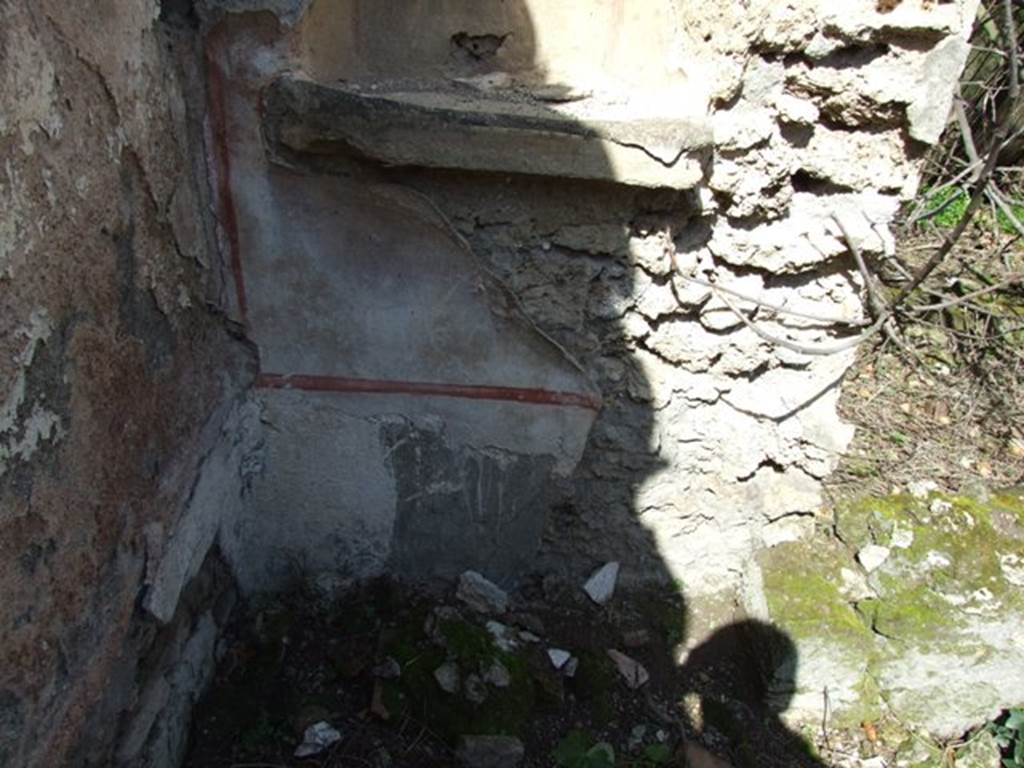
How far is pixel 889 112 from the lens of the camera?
200 cm

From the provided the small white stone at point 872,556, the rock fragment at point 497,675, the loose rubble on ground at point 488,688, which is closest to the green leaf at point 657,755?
the loose rubble on ground at point 488,688

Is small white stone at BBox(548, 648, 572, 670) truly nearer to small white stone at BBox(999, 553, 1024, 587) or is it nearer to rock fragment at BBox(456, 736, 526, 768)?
rock fragment at BBox(456, 736, 526, 768)

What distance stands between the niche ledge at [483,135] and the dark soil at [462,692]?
1300 millimetres

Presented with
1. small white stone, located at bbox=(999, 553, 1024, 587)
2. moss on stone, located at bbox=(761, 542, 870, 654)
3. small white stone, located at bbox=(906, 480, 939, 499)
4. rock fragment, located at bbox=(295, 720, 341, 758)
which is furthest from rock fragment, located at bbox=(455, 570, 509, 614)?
small white stone, located at bbox=(999, 553, 1024, 587)

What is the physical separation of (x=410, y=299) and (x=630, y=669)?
1332 mm

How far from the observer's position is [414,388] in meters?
2.22

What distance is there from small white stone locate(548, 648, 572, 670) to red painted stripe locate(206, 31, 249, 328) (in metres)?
1.30

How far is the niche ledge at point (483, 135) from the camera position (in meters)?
1.79

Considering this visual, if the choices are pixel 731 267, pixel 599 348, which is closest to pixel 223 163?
pixel 599 348

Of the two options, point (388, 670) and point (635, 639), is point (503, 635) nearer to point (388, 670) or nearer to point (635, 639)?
point (388, 670)

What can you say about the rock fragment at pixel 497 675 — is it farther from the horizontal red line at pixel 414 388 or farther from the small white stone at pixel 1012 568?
the small white stone at pixel 1012 568

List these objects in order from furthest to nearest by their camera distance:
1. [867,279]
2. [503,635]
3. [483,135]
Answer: [503,635], [867,279], [483,135]

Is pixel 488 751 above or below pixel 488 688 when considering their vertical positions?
below

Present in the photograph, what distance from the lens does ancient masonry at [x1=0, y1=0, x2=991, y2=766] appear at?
1.38 metres
